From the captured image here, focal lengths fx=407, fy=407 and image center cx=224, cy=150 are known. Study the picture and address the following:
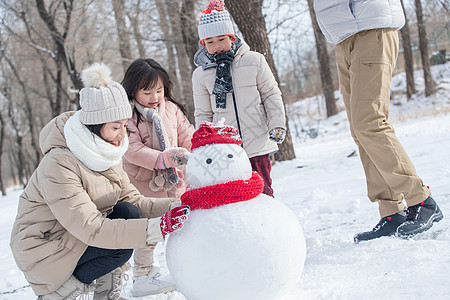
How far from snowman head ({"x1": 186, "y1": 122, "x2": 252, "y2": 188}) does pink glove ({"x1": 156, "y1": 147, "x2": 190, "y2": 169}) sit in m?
0.64

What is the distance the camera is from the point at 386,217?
2.68 meters

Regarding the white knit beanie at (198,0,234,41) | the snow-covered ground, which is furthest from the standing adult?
the white knit beanie at (198,0,234,41)

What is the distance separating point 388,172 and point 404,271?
680 millimetres

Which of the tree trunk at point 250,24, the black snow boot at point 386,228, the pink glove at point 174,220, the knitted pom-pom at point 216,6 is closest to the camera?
the pink glove at point 174,220

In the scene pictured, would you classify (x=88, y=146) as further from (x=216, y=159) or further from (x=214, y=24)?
(x=214, y=24)

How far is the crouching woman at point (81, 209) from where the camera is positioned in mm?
1988

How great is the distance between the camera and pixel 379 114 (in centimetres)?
256

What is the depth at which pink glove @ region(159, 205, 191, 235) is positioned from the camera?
184 centimetres

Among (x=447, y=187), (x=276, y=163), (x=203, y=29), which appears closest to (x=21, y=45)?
(x=276, y=163)

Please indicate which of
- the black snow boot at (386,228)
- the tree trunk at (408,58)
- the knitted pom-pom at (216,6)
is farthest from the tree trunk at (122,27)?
the tree trunk at (408,58)

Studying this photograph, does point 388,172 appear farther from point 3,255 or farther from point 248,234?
point 3,255

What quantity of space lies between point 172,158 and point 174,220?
0.87 meters

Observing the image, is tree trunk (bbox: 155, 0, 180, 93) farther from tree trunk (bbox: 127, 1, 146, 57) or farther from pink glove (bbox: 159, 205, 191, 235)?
pink glove (bbox: 159, 205, 191, 235)

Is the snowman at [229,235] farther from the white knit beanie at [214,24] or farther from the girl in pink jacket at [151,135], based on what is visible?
the white knit beanie at [214,24]
